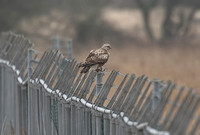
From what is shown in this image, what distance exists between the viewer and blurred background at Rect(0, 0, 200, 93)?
87.3 feet

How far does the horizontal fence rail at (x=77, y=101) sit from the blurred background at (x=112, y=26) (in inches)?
530

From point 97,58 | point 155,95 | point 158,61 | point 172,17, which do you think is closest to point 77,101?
point 97,58

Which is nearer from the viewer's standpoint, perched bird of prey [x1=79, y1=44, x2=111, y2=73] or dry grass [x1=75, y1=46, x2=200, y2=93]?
perched bird of prey [x1=79, y1=44, x2=111, y2=73]

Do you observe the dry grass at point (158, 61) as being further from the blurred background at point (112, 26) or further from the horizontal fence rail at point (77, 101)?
the horizontal fence rail at point (77, 101)

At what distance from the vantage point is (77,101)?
6.61 m

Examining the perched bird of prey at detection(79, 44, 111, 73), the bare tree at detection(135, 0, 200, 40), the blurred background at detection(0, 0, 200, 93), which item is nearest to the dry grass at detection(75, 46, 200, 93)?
the blurred background at detection(0, 0, 200, 93)

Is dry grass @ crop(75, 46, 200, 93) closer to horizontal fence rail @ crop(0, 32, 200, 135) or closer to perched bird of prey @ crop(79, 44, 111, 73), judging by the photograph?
horizontal fence rail @ crop(0, 32, 200, 135)

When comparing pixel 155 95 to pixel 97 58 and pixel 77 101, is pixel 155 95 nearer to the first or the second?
pixel 77 101

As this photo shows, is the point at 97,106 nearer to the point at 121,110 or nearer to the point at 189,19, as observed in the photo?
the point at 121,110

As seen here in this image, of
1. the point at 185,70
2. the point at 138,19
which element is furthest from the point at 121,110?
the point at 138,19

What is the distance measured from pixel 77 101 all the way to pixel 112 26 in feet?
→ 87.0

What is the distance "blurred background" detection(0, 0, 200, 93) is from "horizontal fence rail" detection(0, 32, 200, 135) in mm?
13471

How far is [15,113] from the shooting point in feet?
30.6

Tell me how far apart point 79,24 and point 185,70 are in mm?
13646
